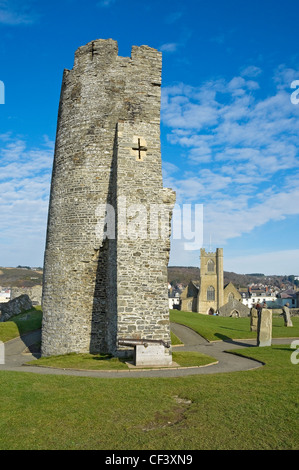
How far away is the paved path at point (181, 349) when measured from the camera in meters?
10.3

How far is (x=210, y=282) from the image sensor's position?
69875mm

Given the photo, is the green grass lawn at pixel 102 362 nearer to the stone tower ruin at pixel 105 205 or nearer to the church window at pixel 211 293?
the stone tower ruin at pixel 105 205

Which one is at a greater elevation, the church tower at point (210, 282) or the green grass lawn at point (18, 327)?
the church tower at point (210, 282)

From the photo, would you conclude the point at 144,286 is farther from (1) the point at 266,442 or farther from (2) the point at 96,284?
(1) the point at 266,442

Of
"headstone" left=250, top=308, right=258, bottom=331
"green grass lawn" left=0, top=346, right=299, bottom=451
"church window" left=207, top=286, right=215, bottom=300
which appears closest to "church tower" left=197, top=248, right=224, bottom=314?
"church window" left=207, top=286, right=215, bottom=300

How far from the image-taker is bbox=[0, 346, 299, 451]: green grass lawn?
5.37 meters

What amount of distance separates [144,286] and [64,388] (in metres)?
5.18

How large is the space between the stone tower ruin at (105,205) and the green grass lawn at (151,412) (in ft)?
13.6

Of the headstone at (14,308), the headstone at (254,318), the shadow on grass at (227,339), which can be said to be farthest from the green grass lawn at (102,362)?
the headstone at (14,308)

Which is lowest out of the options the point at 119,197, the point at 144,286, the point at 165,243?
the point at 144,286

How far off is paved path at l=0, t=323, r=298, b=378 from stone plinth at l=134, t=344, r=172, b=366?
564 mm

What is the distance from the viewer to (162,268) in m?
13.3

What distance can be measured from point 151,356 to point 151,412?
476 cm
